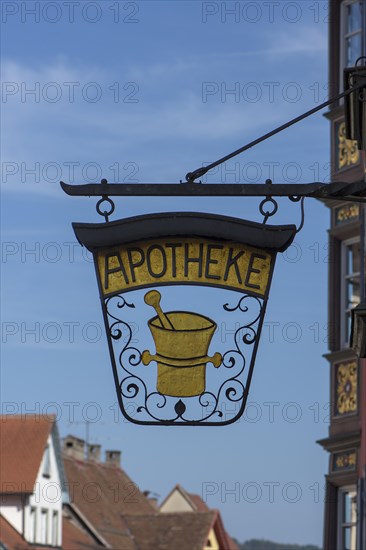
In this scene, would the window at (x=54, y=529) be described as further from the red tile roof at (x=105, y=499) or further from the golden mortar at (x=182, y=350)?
the golden mortar at (x=182, y=350)

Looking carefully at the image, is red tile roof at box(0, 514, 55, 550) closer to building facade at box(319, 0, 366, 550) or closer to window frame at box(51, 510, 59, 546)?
window frame at box(51, 510, 59, 546)

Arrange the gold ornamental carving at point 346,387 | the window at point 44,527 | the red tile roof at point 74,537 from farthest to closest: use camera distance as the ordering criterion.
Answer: the red tile roof at point 74,537
the window at point 44,527
the gold ornamental carving at point 346,387

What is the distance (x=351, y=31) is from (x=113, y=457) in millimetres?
44862

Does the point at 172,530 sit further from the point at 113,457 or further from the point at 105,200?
the point at 105,200

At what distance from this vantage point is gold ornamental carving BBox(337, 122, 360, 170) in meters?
18.7

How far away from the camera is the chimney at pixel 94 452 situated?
59.9 m

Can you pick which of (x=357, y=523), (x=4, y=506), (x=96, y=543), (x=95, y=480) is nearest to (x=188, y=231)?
(x=357, y=523)

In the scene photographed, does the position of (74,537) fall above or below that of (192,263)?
above

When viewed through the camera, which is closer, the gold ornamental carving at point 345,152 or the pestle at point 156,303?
the pestle at point 156,303

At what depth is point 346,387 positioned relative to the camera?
18.5 meters

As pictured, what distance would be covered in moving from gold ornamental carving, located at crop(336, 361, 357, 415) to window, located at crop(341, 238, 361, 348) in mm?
489

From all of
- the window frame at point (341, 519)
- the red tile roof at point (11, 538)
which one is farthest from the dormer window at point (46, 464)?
the window frame at point (341, 519)

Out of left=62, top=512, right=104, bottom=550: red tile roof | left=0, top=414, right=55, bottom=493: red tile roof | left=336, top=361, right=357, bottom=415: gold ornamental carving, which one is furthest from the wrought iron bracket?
left=62, top=512, right=104, bottom=550: red tile roof

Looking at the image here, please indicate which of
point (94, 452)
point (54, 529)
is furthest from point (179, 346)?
point (94, 452)
